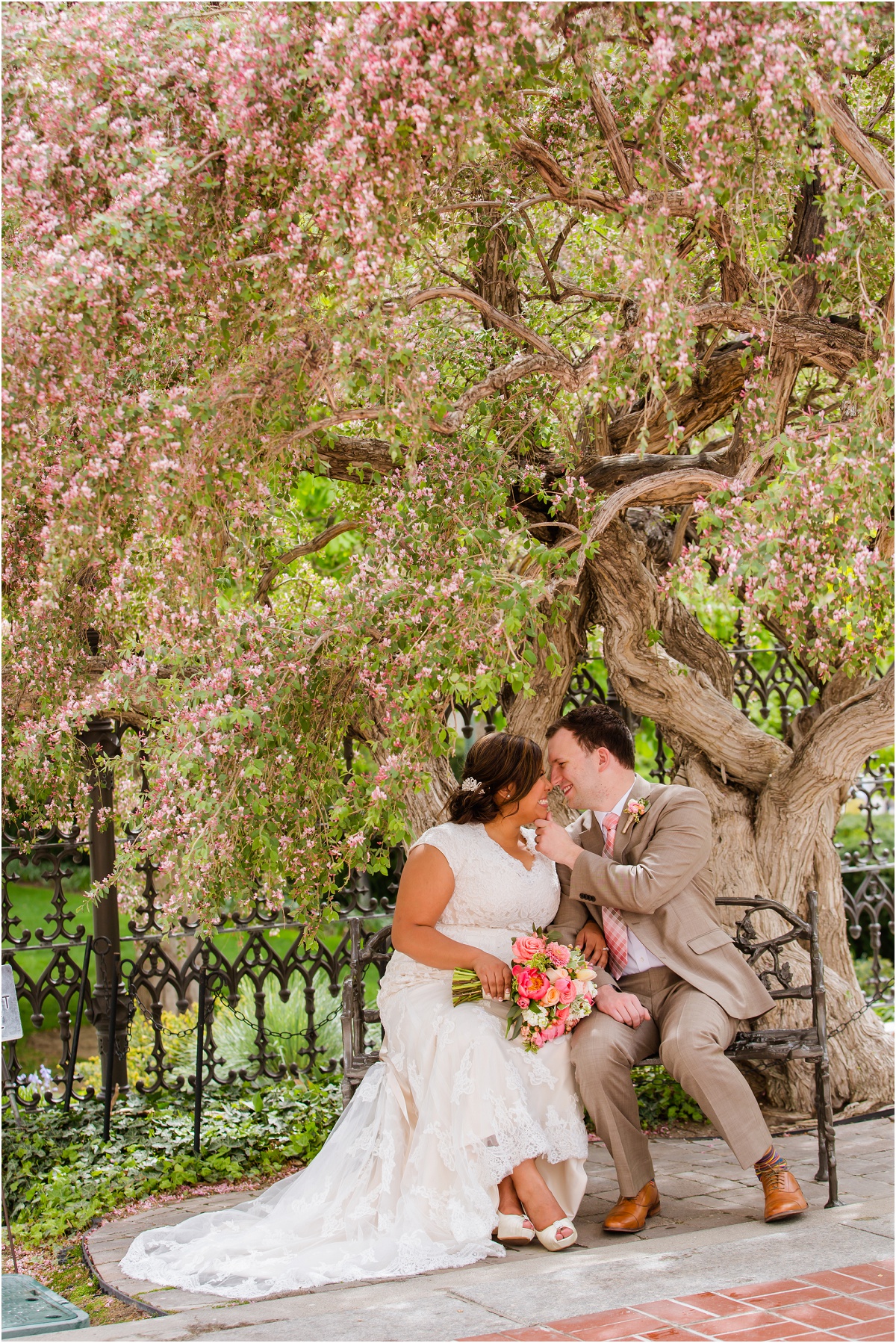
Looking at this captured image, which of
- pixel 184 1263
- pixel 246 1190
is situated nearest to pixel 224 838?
pixel 184 1263

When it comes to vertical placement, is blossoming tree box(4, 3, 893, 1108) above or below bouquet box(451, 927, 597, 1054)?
above

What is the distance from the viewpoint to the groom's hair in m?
5.10

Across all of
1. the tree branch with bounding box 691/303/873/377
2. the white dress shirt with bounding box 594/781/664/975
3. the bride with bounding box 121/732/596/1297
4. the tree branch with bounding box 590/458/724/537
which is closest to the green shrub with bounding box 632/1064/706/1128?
the white dress shirt with bounding box 594/781/664/975

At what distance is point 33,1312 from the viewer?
4.12m

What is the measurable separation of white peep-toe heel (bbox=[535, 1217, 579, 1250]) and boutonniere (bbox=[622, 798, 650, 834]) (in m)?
1.45

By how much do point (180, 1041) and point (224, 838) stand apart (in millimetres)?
4112

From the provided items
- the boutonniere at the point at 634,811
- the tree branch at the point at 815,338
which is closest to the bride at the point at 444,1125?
the boutonniere at the point at 634,811

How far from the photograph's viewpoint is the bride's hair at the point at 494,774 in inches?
195

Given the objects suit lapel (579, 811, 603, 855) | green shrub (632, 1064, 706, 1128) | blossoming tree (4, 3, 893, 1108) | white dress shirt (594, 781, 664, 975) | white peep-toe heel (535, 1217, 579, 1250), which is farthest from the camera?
green shrub (632, 1064, 706, 1128)

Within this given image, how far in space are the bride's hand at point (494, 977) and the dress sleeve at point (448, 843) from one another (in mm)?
359

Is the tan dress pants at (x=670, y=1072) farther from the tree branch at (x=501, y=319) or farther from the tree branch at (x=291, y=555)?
the tree branch at (x=501, y=319)

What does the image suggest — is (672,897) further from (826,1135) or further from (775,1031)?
(826,1135)

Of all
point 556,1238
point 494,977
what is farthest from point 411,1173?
point 494,977

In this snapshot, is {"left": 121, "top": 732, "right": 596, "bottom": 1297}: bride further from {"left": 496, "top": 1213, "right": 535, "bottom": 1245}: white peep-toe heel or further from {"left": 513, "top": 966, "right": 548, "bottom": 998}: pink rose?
{"left": 513, "top": 966, "right": 548, "bottom": 998}: pink rose
